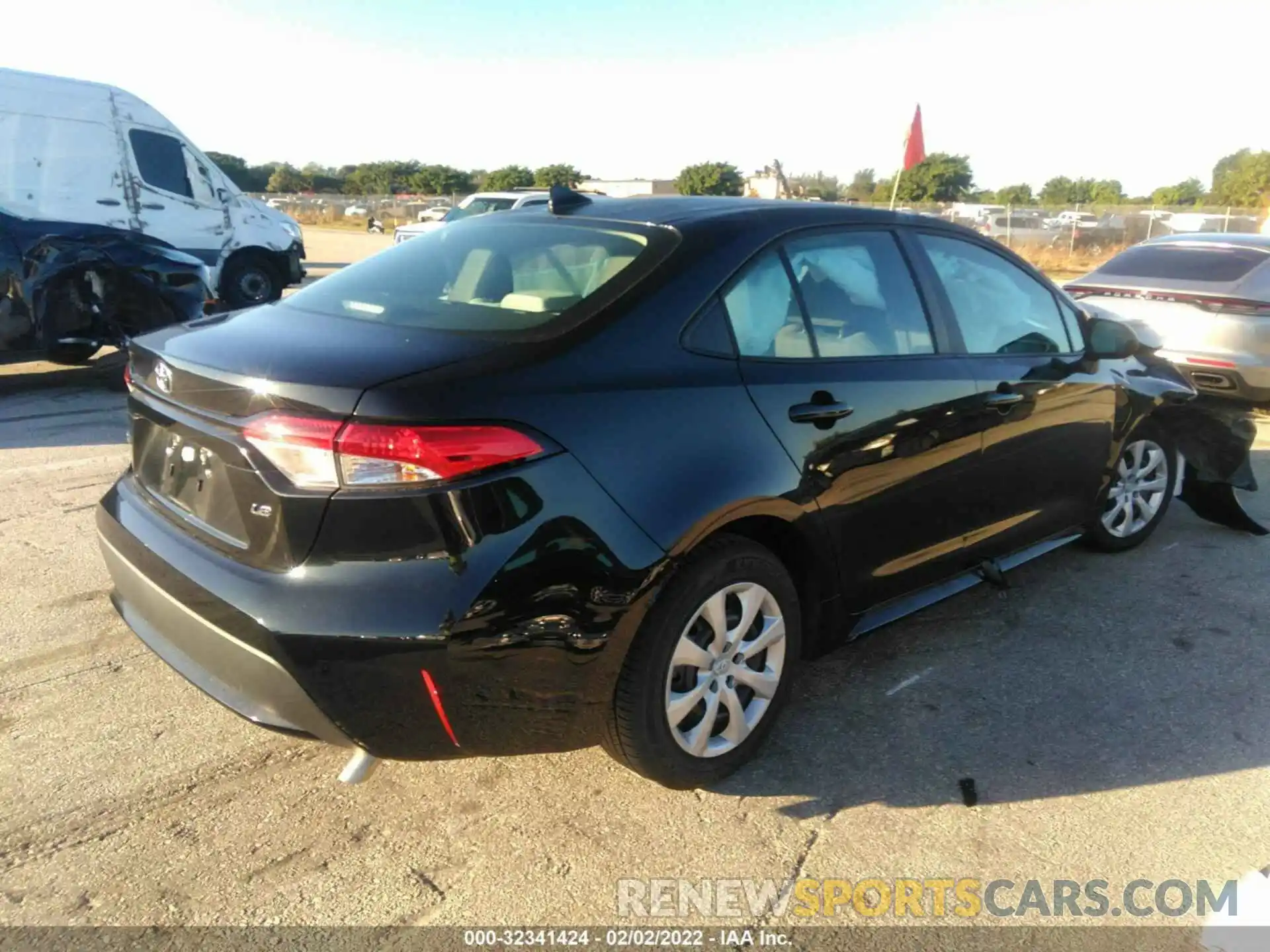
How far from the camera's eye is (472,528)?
7.23 feet

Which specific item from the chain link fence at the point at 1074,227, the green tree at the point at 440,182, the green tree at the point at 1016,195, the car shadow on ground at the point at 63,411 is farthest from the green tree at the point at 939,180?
the car shadow on ground at the point at 63,411

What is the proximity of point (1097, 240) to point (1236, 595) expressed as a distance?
2784 centimetres

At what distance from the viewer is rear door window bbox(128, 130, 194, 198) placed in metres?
11.1

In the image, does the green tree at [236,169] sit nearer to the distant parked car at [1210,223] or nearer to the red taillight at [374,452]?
the distant parked car at [1210,223]

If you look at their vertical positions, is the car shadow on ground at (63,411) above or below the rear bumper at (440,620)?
below

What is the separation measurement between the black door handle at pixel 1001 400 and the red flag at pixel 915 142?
38.2 ft

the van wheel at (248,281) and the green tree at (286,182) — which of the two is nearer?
the van wheel at (248,281)

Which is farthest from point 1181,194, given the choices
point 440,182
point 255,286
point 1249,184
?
point 255,286

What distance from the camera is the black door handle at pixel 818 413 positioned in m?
2.85

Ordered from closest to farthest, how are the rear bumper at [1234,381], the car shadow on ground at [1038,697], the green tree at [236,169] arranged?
the car shadow on ground at [1038,697] < the rear bumper at [1234,381] < the green tree at [236,169]

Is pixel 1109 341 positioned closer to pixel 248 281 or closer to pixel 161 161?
pixel 161 161
